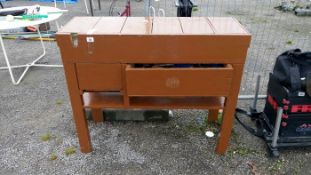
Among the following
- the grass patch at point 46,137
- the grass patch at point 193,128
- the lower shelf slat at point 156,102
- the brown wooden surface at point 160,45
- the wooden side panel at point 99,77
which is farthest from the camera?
the grass patch at point 193,128

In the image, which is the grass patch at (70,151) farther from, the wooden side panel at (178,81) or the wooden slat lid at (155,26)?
the wooden slat lid at (155,26)

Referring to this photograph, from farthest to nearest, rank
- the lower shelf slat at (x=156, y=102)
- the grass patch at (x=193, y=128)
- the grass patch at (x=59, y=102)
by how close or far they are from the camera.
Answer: the grass patch at (x=59, y=102), the grass patch at (x=193, y=128), the lower shelf slat at (x=156, y=102)

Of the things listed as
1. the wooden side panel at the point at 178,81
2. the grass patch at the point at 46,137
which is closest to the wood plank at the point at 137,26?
the wooden side panel at the point at 178,81

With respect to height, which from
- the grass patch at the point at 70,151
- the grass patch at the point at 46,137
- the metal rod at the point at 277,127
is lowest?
the grass patch at the point at 70,151

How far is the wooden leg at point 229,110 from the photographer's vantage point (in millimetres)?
1862

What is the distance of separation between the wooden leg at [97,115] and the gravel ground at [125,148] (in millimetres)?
52

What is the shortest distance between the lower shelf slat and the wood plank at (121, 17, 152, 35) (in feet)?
1.75

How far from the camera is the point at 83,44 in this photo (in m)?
1.76

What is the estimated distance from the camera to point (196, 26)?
1945 mm

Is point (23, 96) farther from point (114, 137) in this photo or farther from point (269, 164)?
point (269, 164)

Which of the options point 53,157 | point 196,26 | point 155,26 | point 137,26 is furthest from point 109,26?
point 53,157

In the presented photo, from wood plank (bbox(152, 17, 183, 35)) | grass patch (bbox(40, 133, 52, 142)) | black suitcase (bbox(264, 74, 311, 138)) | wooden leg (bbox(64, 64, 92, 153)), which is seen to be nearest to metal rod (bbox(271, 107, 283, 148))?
black suitcase (bbox(264, 74, 311, 138))

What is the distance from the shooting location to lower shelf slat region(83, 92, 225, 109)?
2027 millimetres

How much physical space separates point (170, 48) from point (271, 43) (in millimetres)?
4026
